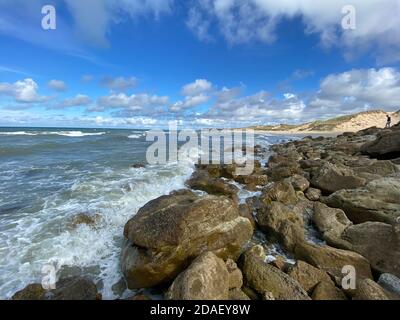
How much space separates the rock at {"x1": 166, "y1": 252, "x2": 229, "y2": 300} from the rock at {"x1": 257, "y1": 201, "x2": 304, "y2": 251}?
2.46 metres

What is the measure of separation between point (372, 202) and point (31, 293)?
8.54 metres

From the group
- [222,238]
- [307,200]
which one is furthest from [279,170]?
[222,238]

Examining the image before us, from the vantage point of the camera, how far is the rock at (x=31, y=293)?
4688 mm

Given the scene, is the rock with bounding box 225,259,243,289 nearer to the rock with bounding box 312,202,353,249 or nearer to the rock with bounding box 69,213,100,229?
the rock with bounding box 312,202,353,249

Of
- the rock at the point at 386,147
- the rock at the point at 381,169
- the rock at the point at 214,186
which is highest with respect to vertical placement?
the rock at the point at 386,147

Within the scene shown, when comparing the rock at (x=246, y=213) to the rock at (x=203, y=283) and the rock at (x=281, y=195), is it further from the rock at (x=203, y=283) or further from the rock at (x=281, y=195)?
the rock at (x=203, y=283)

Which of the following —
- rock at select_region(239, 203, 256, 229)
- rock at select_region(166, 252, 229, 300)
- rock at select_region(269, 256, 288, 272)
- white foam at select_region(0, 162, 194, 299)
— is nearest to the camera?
rock at select_region(166, 252, 229, 300)

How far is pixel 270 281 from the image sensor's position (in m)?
4.47

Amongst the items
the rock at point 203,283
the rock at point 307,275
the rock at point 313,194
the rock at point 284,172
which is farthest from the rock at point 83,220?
the rock at point 284,172

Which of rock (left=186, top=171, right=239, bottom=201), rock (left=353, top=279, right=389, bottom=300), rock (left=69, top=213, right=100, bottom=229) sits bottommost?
rock (left=353, top=279, right=389, bottom=300)

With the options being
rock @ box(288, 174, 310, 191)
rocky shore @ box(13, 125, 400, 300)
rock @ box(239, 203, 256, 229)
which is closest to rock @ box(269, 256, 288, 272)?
rocky shore @ box(13, 125, 400, 300)

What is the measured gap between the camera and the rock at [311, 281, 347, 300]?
437 centimetres

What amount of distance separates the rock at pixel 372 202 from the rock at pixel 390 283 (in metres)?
2.28
